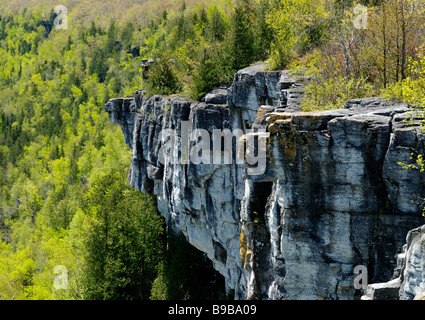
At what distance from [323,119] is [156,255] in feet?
96.7

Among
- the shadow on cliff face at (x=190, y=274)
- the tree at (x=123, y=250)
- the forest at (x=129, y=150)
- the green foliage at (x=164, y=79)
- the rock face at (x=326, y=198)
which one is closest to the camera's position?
the rock face at (x=326, y=198)

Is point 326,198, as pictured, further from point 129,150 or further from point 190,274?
point 129,150

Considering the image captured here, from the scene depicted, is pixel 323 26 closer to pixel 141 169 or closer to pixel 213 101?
pixel 213 101

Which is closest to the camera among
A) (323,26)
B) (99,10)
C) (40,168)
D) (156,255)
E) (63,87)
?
(323,26)

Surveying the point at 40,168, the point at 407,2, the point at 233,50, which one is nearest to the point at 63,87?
the point at 40,168

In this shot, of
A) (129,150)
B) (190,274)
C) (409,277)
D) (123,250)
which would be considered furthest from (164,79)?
(409,277)

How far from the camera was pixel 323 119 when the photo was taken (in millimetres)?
12930

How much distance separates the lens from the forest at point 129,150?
59.5 feet

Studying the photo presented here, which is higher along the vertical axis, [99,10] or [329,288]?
[99,10]

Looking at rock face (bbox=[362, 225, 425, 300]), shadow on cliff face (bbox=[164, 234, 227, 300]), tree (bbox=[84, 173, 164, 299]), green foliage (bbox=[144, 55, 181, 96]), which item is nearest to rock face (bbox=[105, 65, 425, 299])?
rock face (bbox=[362, 225, 425, 300])

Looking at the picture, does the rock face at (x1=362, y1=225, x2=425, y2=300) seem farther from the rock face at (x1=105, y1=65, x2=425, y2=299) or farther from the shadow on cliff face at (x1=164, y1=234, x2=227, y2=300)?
the shadow on cliff face at (x1=164, y1=234, x2=227, y2=300)

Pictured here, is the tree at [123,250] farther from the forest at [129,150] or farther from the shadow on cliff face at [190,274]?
the shadow on cliff face at [190,274]

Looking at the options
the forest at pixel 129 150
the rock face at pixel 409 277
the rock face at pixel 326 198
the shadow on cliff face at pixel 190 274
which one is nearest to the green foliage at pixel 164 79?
the forest at pixel 129 150

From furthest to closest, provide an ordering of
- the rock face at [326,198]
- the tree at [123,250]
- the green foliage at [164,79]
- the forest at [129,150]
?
the green foliage at [164,79]
the tree at [123,250]
the forest at [129,150]
the rock face at [326,198]
